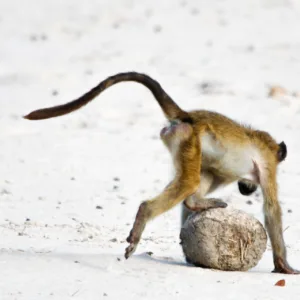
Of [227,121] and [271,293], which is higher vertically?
[227,121]

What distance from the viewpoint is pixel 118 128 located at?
1430 cm

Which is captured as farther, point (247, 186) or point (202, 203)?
point (247, 186)

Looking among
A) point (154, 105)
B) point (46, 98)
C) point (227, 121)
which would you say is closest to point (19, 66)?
Result: point (46, 98)

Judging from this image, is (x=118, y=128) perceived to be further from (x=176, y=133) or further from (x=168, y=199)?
(x=168, y=199)

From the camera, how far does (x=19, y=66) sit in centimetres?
1684

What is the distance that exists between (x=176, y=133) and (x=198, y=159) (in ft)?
0.93

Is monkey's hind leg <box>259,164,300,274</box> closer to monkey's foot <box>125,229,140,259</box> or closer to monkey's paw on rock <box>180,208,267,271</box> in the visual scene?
monkey's paw on rock <box>180,208,267,271</box>

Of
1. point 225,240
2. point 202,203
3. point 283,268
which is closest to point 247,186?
point 202,203

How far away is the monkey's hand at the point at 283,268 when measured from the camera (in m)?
8.65

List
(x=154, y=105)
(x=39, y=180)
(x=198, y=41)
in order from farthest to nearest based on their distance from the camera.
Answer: (x=198, y=41)
(x=154, y=105)
(x=39, y=180)

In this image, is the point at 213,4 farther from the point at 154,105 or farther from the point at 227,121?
the point at 227,121

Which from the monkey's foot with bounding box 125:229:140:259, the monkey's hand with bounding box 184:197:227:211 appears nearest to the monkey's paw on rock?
the monkey's hand with bounding box 184:197:227:211

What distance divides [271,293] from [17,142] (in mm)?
6642

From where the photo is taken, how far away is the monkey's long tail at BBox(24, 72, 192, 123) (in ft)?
27.1
